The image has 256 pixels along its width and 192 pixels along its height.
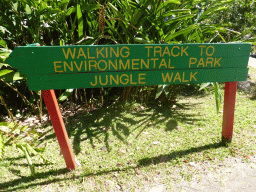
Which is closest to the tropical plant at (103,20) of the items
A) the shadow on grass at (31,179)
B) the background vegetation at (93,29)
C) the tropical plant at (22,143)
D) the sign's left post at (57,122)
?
the background vegetation at (93,29)

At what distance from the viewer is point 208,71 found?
140 centimetres

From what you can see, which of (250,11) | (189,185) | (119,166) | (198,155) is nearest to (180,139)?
(198,155)

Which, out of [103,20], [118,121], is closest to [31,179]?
[118,121]

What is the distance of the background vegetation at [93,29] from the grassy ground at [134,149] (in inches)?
9.8

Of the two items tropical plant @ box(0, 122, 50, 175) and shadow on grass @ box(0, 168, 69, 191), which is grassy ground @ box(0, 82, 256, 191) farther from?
tropical plant @ box(0, 122, 50, 175)

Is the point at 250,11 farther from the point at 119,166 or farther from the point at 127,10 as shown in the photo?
the point at 119,166

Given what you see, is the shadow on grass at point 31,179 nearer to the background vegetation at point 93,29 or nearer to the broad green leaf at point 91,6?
the background vegetation at point 93,29

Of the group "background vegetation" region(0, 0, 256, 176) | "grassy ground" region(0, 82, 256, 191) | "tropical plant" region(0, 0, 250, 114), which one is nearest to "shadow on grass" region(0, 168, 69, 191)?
"grassy ground" region(0, 82, 256, 191)

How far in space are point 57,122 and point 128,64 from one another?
2.56ft

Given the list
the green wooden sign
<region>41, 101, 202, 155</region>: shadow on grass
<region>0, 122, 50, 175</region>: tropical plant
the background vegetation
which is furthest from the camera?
<region>41, 101, 202, 155</region>: shadow on grass

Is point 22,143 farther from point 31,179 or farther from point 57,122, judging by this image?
point 57,122

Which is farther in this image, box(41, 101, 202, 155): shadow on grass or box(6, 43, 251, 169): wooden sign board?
box(41, 101, 202, 155): shadow on grass

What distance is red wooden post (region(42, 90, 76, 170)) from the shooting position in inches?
52.4

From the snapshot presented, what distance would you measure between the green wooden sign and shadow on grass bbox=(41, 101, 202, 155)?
3.11 feet
